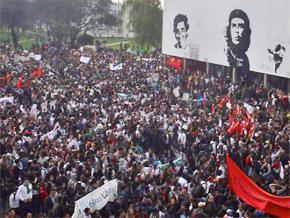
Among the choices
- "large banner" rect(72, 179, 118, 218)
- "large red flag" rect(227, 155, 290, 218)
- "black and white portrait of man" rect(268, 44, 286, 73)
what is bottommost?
"large banner" rect(72, 179, 118, 218)

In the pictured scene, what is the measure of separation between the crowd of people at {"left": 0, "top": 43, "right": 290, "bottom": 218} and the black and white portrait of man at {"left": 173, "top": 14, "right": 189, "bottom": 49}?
10399 mm

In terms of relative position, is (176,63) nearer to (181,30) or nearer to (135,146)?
(181,30)

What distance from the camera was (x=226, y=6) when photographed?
1284 inches

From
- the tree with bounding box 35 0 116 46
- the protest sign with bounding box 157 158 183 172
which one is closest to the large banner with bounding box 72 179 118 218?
the protest sign with bounding box 157 158 183 172

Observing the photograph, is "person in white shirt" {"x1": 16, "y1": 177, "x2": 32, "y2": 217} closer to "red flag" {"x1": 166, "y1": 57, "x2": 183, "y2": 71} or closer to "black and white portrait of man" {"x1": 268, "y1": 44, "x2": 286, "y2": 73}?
"black and white portrait of man" {"x1": 268, "y1": 44, "x2": 286, "y2": 73}

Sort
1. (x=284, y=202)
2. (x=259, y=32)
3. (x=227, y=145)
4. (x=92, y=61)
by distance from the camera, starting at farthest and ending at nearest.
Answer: (x=92, y=61)
(x=259, y=32)
(x=227, y=145)
(x=284, y=202)

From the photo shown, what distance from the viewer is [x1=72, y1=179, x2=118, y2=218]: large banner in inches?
418

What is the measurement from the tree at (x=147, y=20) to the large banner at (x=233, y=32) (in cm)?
1548

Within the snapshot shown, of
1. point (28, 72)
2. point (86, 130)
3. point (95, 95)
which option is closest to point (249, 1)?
point (95, 95)

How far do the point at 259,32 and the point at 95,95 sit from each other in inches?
369

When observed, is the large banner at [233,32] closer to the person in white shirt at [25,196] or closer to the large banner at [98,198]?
the large banner at [98,198]

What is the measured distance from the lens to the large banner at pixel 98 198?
1061cm

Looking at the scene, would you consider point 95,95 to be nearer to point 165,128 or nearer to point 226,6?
point 165,128

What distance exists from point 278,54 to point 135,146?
13114 mm
